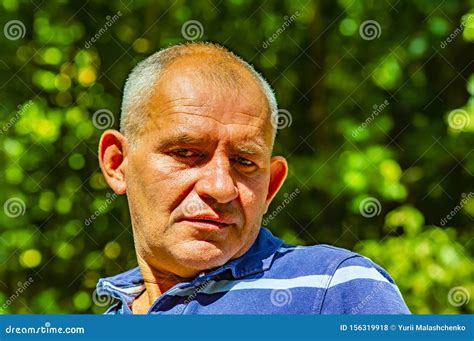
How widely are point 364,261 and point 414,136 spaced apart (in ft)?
9.64

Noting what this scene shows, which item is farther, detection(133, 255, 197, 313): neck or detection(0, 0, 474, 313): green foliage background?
detection(0, 0, 474, 313): green foliage background

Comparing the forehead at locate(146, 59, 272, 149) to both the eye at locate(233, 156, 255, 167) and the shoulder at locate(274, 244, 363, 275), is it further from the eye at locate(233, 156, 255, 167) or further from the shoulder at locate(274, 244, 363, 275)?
the shoulder at locate(274, 244, 363, 275)

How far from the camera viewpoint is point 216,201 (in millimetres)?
2018

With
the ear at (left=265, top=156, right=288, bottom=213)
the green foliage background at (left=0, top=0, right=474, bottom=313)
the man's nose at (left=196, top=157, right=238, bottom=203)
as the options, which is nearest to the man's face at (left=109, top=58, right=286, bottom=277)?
the man's nose at (left=196, top=157, right=238, bottom=203)

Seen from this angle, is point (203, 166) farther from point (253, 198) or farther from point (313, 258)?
point (313, 258)

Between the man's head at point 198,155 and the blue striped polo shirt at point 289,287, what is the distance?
0.19ft

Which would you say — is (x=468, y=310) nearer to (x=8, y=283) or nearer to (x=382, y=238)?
(x=382, y=238)

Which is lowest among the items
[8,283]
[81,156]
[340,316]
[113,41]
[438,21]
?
[8,283]

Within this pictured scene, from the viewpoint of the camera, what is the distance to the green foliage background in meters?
4.63

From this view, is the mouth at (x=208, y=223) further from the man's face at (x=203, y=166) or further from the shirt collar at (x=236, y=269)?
the shirt collar at (x=236, y=269)

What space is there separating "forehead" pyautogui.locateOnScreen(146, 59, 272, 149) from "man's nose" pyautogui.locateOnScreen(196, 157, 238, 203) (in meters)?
0.08

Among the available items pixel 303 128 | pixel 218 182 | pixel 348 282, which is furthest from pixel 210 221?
pixel 303 128

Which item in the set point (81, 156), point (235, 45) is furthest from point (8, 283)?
point (235, 45)

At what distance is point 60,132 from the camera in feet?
16.3
